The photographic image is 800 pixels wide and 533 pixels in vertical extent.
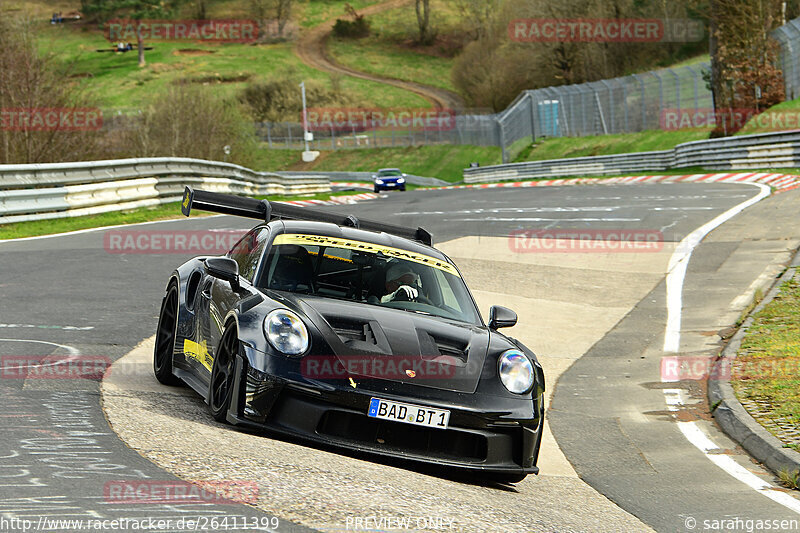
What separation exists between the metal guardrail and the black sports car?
91.4 feet

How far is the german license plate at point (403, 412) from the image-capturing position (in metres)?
6.13

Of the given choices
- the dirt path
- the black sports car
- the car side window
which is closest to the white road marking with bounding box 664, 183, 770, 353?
the black sports car

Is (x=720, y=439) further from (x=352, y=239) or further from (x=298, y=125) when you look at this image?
(x=298, y=125)

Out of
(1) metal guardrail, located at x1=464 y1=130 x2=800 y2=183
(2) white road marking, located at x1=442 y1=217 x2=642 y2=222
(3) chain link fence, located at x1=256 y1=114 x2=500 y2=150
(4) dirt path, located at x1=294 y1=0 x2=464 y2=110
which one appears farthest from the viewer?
(4) dirt path, located at x1=294 y1=0 x2=464 y2=110

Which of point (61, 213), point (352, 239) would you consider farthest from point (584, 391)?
point (61, 213)

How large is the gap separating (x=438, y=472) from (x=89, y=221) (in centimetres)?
1574

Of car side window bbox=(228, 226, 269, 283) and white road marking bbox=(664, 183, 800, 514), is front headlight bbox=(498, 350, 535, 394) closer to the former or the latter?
white road marking bbox=(664, 183, 800, 514)

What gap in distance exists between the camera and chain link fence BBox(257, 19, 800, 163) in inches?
1882

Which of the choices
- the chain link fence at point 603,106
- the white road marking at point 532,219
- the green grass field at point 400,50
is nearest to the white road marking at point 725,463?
the white road marking at point 532,219

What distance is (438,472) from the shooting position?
259 inches

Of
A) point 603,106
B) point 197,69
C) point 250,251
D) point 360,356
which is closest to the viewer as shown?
point 360,356

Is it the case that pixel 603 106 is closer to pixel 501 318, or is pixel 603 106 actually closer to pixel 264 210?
pixel 264 210

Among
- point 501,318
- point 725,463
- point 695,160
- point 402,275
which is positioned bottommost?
point 695,160

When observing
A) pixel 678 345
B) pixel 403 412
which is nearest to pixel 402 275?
pixel 403 412
